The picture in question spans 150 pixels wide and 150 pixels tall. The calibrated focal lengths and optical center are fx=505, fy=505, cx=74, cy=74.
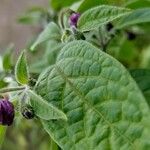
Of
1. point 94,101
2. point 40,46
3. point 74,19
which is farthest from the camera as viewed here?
point 40,46

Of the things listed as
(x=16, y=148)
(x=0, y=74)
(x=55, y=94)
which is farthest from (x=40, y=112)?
(x=16, y=148)

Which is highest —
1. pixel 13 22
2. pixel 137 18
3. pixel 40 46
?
pixel 137 18

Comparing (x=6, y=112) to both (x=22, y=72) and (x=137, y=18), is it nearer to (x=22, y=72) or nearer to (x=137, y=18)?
(x=22, y=72)

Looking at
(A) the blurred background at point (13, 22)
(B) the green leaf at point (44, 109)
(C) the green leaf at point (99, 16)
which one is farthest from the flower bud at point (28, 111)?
(A) the blurred background at point (13, 22)

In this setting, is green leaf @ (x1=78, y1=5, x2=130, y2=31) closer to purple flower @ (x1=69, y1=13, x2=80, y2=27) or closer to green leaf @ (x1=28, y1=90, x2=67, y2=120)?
purple flower @ (x1=69, y1=13, x2=80, y2=27)

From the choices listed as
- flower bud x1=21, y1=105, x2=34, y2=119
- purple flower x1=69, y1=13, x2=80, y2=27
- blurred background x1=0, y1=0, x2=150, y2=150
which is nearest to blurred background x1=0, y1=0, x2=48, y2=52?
blurred background x1=0, y1=0, x2=150, y2=150

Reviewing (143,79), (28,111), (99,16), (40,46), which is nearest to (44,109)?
(28,111)

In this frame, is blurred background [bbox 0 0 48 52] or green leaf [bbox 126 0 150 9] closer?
green leaf [bbox 126 0 150 9]
